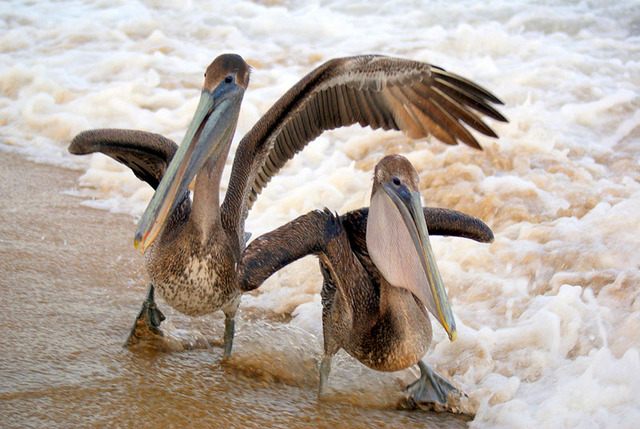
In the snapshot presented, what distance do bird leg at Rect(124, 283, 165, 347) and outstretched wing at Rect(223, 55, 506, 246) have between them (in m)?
0.58

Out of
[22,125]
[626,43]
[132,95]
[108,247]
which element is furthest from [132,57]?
[626,43]

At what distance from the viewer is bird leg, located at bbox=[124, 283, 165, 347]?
11.5 feet

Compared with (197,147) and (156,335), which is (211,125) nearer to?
(197,147)

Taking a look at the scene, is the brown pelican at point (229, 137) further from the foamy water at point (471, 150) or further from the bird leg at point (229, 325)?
the foamy water at point (471, 150)

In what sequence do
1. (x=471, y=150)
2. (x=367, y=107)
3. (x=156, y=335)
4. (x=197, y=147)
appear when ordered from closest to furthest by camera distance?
(x=197, y=147) → (x=156, y=335) → (x=367, y=107) → (x=471, y=150)

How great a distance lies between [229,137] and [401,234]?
3.62ft

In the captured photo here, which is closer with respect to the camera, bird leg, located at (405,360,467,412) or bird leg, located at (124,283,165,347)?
bird leg, located at (405,360,467,412)

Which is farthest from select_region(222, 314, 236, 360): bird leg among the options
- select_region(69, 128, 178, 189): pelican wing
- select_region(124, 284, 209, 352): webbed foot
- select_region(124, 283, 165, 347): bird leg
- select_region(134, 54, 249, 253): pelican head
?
select_region(69, 128, 178, 189): pelican wing

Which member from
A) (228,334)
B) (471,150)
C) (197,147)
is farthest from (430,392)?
(471,150)

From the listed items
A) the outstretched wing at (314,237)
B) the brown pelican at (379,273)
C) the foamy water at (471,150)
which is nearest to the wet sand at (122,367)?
the brown pelican at (379,273)

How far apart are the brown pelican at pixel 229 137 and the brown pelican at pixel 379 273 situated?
0.46 meters

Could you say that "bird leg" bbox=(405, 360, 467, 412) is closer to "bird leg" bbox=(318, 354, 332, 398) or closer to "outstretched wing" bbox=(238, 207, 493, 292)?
"bird leg" bbox=(318, 354, 332, 398)

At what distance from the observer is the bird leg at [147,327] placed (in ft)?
11.5

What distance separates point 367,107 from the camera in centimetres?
365
